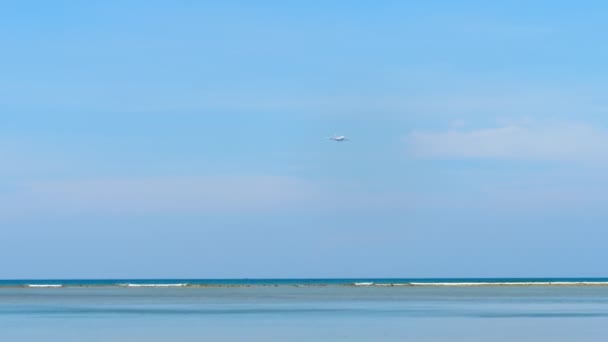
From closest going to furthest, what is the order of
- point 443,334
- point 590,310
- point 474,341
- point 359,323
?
point 474,341, point 443,334, point 359,323, point 590,310

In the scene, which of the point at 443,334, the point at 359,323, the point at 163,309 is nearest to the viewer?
the point at 443,334

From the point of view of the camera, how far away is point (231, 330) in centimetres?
4341

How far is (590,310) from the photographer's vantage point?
187ft

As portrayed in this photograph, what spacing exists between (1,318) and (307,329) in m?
15.5

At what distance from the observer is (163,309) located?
6059 centimetres

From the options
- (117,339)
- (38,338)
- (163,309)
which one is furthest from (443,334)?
(163,309)

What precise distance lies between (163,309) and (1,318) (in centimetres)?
1016

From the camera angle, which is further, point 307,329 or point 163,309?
point 163,309

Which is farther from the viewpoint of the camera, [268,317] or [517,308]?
[517,308]

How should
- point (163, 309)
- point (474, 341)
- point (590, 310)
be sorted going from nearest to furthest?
point (474, 341), point (590, 310), point (163, 309)

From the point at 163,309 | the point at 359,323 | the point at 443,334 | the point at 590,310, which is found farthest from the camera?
the point at 163,309

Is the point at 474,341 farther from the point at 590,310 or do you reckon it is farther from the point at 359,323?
the point at 590,310

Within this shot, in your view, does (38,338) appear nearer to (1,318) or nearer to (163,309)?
(1,318)

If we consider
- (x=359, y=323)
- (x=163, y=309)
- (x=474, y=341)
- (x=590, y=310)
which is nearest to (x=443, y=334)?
(x=474, y=341)
